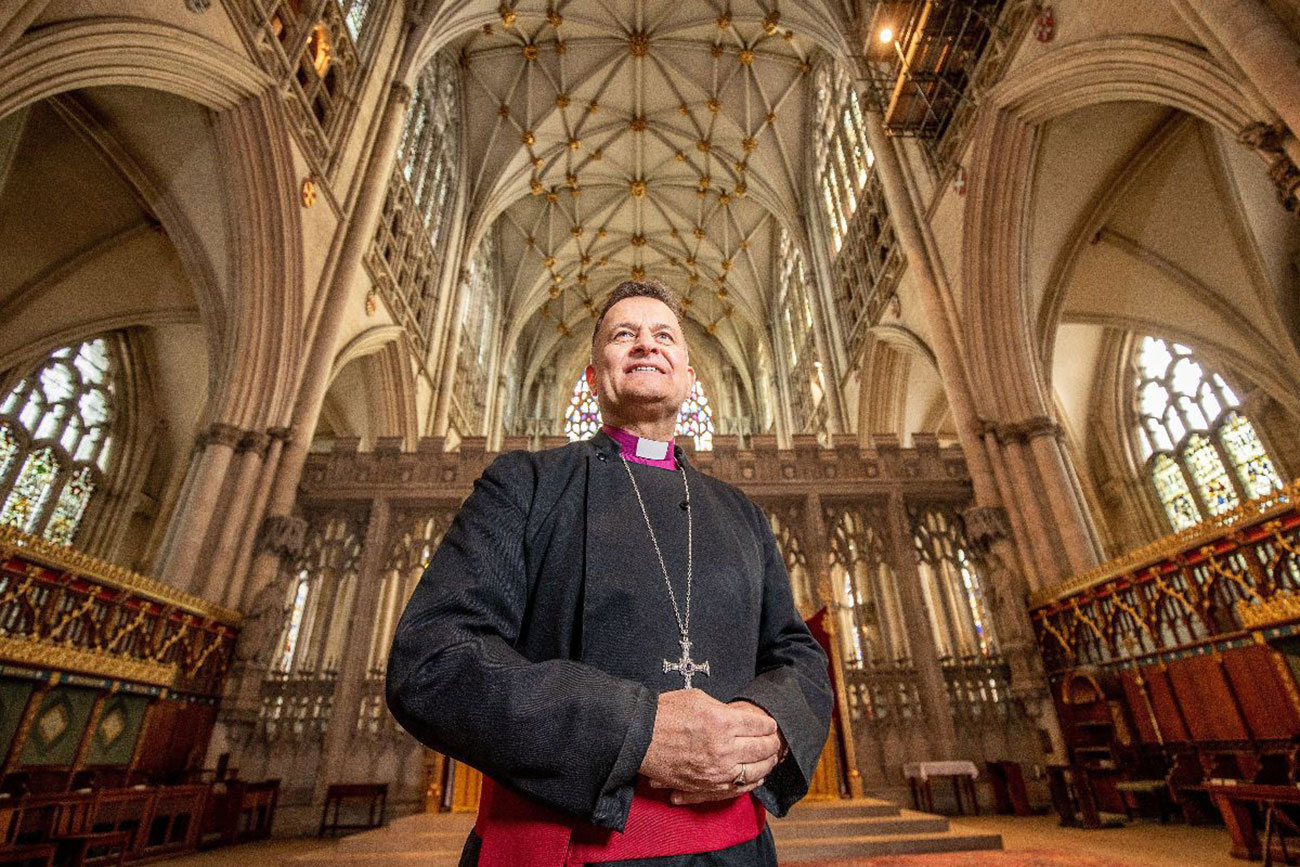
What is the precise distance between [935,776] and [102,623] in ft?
27.6

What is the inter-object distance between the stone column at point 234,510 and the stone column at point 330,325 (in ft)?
0.96

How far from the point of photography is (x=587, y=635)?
0.99 metres

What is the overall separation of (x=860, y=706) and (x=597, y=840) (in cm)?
832

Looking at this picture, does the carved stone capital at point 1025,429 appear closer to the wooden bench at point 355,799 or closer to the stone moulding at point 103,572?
the wooden bench at point 355,799

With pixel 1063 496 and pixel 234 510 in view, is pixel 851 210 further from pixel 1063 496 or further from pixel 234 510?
pixel 234 510

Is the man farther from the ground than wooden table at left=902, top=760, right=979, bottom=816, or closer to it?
farther from the ground

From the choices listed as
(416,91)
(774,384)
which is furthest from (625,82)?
(774,384)

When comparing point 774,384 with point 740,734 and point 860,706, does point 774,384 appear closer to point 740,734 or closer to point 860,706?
point 860,706

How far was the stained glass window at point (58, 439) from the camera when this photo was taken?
10.5 metres

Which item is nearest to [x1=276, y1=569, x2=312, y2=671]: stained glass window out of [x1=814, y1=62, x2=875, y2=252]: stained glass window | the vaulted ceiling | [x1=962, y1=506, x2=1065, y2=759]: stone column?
[x1=962, y1=506, x2=1065, y2=759]: stone column

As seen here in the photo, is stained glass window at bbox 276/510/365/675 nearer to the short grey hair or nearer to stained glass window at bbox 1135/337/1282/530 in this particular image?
the short grey hair

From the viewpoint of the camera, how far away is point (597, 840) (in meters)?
0.84

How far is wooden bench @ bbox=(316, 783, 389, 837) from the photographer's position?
684 centimetres

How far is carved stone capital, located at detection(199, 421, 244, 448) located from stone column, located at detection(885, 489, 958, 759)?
8.80m
